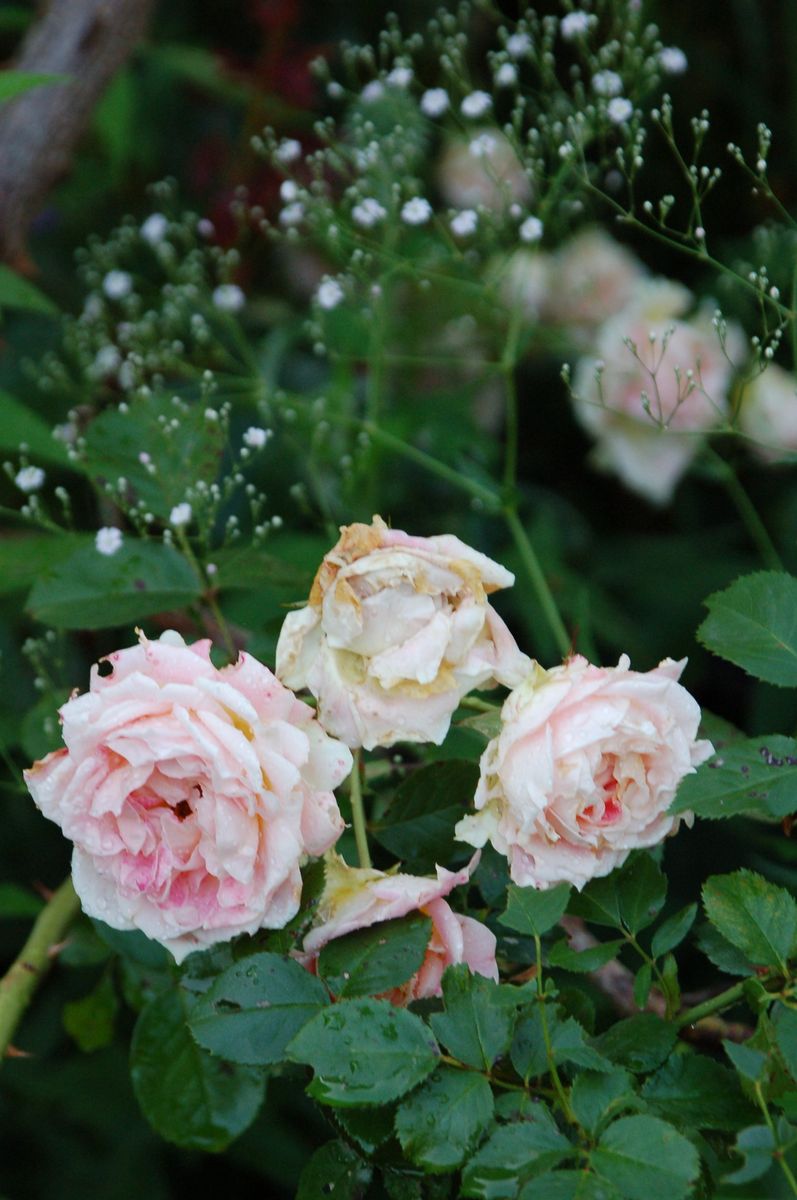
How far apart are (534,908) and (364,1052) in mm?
81

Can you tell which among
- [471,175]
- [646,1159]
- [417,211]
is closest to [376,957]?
[646,1159]

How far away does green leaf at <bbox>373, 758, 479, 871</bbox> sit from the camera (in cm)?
56

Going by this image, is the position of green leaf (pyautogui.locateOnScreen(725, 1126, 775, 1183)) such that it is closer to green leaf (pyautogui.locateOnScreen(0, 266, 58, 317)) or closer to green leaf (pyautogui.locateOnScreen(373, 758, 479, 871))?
green leaf (pyautogui.locateOnScreen(373, 758, 479, 871))

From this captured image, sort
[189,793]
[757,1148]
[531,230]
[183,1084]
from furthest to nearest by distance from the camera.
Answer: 1. [531,230]
2. [183,1084]
3. [189,793]
4. [757,1148]

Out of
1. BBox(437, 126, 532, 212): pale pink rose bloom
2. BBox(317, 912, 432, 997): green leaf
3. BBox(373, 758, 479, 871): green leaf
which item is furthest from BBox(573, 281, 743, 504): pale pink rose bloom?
BBox(317, 912, 432, 997): green leaf

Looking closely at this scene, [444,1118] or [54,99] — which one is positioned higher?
[54,99]

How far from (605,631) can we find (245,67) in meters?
0.72

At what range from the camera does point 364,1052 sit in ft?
1.44

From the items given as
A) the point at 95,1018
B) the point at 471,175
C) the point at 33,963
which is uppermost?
the point at 471,175

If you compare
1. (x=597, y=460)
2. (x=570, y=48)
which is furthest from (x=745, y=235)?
(x=597, y=460)

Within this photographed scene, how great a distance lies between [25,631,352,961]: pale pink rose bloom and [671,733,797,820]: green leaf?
137 mm

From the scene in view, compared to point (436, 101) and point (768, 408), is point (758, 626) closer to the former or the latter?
point (436, 101)

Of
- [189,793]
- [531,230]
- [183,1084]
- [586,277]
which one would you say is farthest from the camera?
[586,277]

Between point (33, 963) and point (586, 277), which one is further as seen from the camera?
point (586, 277)
